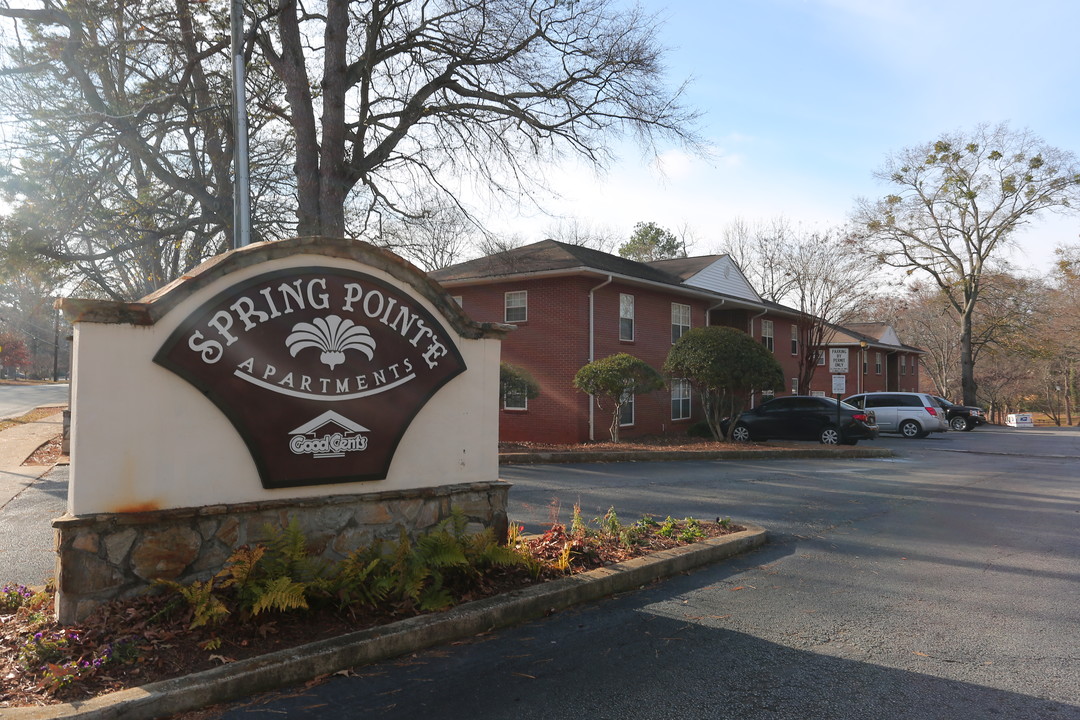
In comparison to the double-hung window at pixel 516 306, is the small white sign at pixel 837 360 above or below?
below

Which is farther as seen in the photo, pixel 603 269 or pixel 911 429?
pixel 911 429

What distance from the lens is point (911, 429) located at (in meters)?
28.5

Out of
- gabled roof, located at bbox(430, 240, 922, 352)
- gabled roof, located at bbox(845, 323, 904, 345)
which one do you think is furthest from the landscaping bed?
gabled roof, located at bbox(845, 323, 904, 345)

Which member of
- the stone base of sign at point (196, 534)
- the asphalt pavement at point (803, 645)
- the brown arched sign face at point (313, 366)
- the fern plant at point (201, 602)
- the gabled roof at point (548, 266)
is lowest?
the asphalt pavement at point (803, 645)

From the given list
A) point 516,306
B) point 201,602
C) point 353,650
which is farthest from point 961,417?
point 201,602

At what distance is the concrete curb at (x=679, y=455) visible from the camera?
1640cm

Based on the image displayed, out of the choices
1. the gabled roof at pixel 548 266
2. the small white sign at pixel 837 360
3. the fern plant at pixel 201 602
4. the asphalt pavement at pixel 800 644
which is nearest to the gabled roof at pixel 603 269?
the gabled roof at pixel 548 266

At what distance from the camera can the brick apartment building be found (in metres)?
21.8

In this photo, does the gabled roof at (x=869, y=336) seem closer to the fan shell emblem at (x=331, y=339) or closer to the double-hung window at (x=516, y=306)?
the double-hung window at (x=516, y=306)

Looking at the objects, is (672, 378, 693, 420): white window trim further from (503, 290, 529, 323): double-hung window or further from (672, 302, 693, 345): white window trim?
(503, 290, 529, 323): double-hung window

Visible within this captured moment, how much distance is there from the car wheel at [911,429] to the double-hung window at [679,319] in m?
9.54

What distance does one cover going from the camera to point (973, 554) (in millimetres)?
7852

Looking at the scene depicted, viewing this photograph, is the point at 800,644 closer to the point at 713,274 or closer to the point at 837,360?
the point at 837,360

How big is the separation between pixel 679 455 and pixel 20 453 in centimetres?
1505
